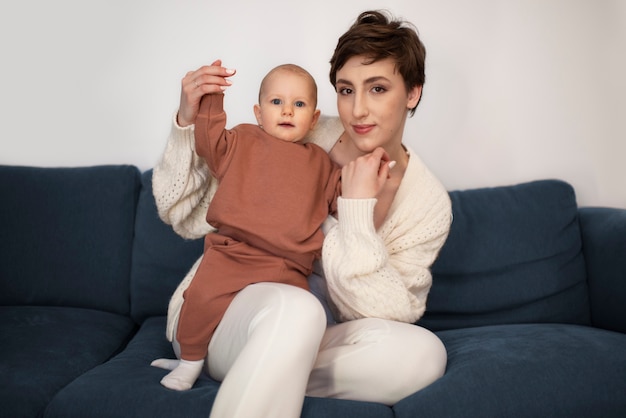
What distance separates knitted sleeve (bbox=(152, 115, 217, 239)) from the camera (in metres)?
1.77

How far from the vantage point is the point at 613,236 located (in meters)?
2.38

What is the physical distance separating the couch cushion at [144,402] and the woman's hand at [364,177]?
47 cm

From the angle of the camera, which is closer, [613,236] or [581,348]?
[581,348]

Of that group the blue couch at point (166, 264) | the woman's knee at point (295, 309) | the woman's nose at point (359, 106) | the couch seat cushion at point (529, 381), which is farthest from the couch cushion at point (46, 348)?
the woman's nose at point (359, 106)

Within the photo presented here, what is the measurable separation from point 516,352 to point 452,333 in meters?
0.35

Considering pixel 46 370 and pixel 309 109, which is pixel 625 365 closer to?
pixel 309 109

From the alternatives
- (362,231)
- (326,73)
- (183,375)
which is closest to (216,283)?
(183,375)

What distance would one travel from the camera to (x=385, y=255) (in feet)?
5.62

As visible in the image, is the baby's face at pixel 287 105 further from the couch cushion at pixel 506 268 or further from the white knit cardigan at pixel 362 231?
the couch cushion at pixel 506 268

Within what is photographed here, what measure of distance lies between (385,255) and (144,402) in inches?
24.7


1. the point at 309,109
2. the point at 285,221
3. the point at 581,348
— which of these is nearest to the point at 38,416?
the point at 285,221

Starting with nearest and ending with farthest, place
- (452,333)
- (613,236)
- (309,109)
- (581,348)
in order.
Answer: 1. (309,109)
2. (581,348)
3. (452,333)
4. (613,236)

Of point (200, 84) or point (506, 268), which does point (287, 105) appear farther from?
point (506, 268)

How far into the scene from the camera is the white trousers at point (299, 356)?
140 centimetres
